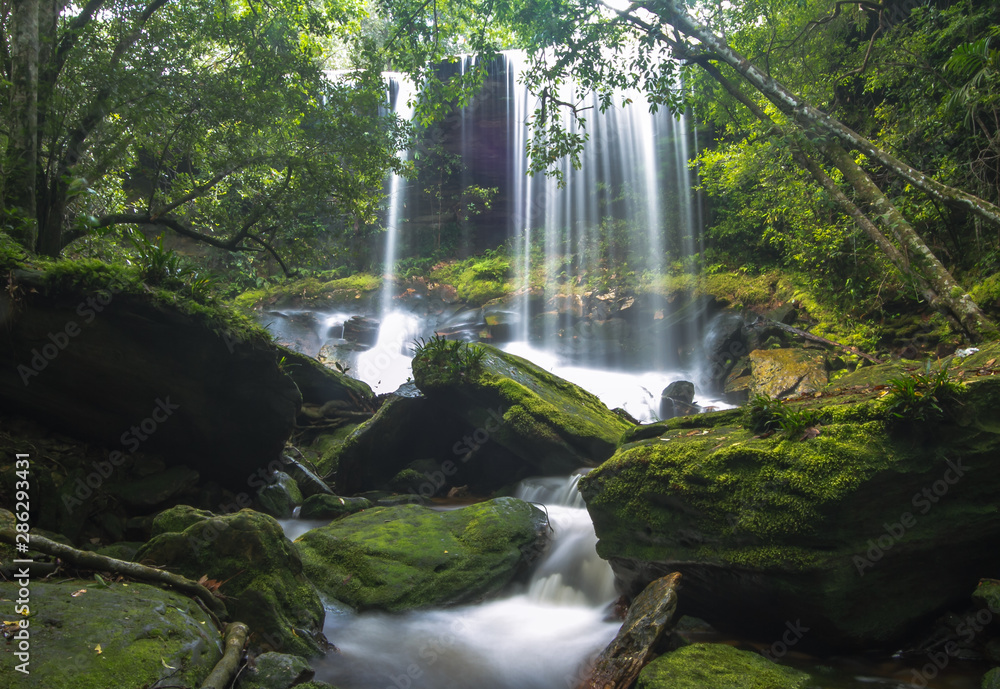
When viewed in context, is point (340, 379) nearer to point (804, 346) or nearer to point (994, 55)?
point (804, 346)

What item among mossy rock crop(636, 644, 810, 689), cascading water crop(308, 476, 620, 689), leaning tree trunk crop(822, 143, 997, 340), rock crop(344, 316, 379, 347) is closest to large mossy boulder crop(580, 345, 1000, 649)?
mossy rock crop(636, 644, 810, 689)

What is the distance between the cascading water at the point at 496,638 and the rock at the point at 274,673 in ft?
1.32

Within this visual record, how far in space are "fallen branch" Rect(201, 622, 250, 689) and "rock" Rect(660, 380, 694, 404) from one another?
10513 mm

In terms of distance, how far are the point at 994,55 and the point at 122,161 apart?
13.1 m

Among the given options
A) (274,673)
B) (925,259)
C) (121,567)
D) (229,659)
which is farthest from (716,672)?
(925,259)

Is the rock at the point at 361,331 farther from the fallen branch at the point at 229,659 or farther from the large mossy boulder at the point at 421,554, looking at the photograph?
the fallen branch at the point at 229,659

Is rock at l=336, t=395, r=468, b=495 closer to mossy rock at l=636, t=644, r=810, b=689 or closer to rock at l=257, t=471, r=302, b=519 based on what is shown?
rock at l=257, t=471, r=302, b=519

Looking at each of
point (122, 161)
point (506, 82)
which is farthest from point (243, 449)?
point (506, 82)

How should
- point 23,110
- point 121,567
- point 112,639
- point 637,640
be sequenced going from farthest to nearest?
point 23,110, point 637,640, point 121,567, point 112,639

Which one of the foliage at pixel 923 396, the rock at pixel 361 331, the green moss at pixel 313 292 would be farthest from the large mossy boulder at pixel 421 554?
the green moss at pixel 313 292

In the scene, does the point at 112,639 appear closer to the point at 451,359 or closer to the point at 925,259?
Result: the point at 451,359

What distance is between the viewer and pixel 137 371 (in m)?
5.84

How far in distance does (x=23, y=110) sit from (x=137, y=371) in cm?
359

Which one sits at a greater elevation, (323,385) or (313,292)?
(313,292)
